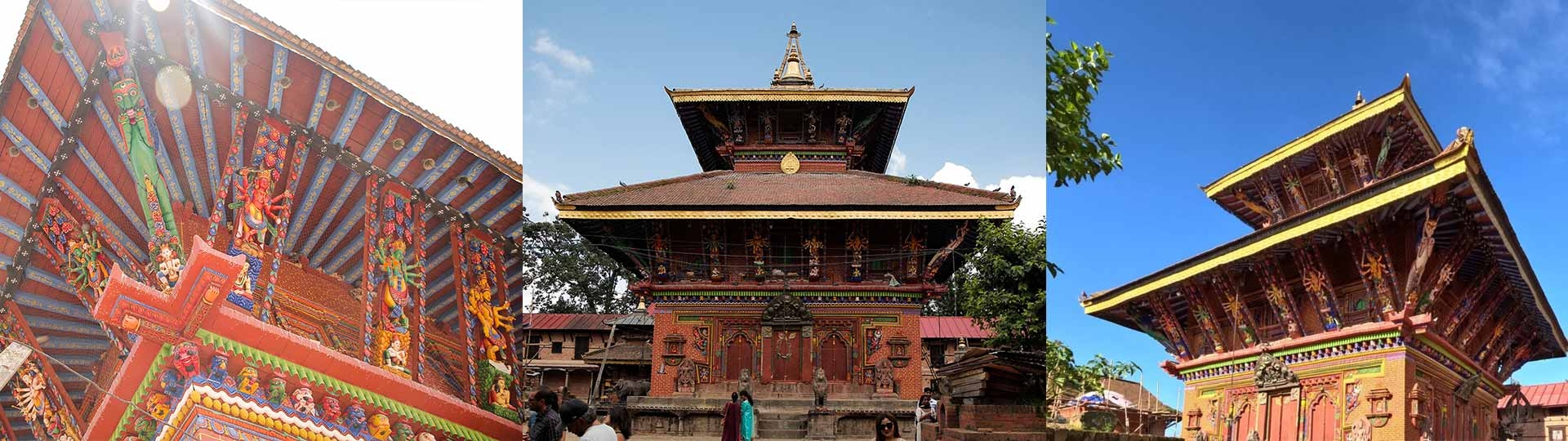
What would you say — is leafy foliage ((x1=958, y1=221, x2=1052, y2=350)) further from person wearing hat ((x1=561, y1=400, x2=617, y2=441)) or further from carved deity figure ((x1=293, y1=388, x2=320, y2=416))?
carved deity figure ((x1=293, y1=388, x2=320, y2=416))

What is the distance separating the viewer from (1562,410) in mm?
9156

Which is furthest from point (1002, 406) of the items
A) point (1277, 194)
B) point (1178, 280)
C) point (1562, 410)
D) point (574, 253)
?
point (574, 253)

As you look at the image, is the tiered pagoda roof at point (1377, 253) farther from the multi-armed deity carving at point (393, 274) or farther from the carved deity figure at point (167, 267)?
the carved deity figure at point (167, 267)

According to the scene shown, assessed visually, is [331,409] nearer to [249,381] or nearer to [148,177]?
[249,381]

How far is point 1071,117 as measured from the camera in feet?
16.5

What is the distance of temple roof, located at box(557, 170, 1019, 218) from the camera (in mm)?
9727

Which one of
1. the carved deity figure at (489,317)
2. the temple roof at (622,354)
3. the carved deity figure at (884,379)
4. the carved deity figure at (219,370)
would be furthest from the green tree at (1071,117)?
the temple roof at (622,354)

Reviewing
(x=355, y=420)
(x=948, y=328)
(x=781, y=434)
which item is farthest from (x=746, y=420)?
(x=948, y=328)

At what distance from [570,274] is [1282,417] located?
38.6ft

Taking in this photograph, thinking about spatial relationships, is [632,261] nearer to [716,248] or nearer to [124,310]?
[716,248]

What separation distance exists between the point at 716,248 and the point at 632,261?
106cm

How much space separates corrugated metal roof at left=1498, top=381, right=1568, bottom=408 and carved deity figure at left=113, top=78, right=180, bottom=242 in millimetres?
10385

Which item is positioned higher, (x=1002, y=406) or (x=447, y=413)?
(x=1002, y=406)

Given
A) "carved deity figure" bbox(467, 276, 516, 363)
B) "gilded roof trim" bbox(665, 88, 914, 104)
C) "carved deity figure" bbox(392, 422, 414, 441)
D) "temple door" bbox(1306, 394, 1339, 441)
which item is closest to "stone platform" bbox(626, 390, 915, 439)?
"temple door" bbox(1306, 394, 1339, 441)
